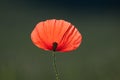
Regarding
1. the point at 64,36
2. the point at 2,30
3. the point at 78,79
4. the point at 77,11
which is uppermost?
the point at 77,11

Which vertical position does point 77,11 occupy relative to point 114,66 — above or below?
above

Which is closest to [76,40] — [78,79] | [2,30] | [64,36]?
[64,36]

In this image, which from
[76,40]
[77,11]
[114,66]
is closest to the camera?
[76,40]

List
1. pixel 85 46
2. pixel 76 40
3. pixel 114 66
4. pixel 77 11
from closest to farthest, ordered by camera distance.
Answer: pixel 76 40 → pixel 114 66 → pixel 85 46 → pixel 77 11

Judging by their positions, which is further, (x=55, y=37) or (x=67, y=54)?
(x=67, y=54)

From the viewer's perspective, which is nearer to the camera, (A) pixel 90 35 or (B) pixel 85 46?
(B) pixel 85 46

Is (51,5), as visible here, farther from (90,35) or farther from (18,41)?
(18,41)
